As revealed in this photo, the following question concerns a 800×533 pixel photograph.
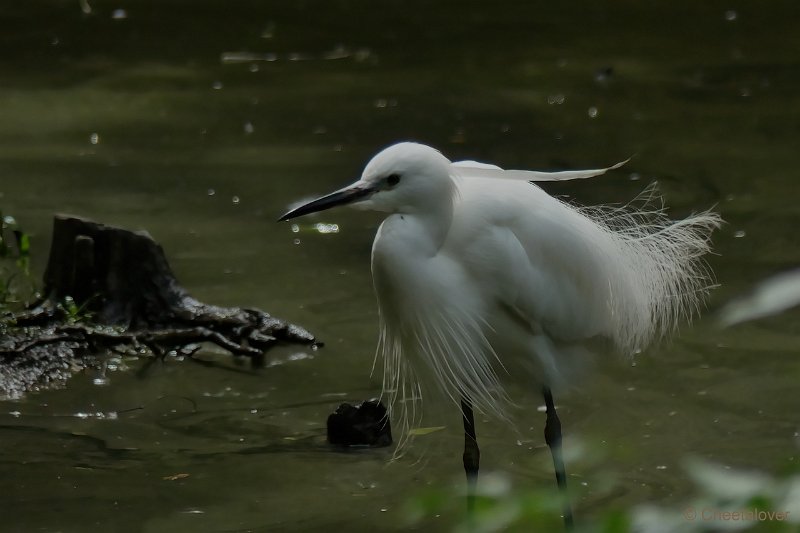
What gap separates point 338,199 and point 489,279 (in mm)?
475

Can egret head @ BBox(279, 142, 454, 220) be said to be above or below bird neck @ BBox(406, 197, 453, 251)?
above

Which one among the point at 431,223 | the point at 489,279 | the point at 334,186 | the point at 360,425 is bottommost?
the point at 360,425

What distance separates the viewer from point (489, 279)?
9.39 feet

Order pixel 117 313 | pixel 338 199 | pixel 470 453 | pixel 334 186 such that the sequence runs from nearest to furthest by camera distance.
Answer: pixel 338 199 → pixel 470 453 → pixel 117 313 → pixel 334 186

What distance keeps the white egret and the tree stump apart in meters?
1.01

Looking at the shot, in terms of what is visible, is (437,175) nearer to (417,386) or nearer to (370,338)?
(417,386)

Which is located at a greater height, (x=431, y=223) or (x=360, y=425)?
(x=431, y=223)

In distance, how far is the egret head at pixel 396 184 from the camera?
2.59 metres

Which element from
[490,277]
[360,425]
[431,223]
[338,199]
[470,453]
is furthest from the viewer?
[360,425]

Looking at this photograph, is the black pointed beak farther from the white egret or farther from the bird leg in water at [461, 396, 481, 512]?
the bird leg in water at [461, 396, 481, 512]

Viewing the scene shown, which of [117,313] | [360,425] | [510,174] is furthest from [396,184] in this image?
[117,313]

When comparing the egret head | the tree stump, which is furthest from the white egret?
the tree stump

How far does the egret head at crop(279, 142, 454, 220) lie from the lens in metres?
2.59

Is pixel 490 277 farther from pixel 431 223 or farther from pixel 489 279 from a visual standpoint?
pixel 431 223
